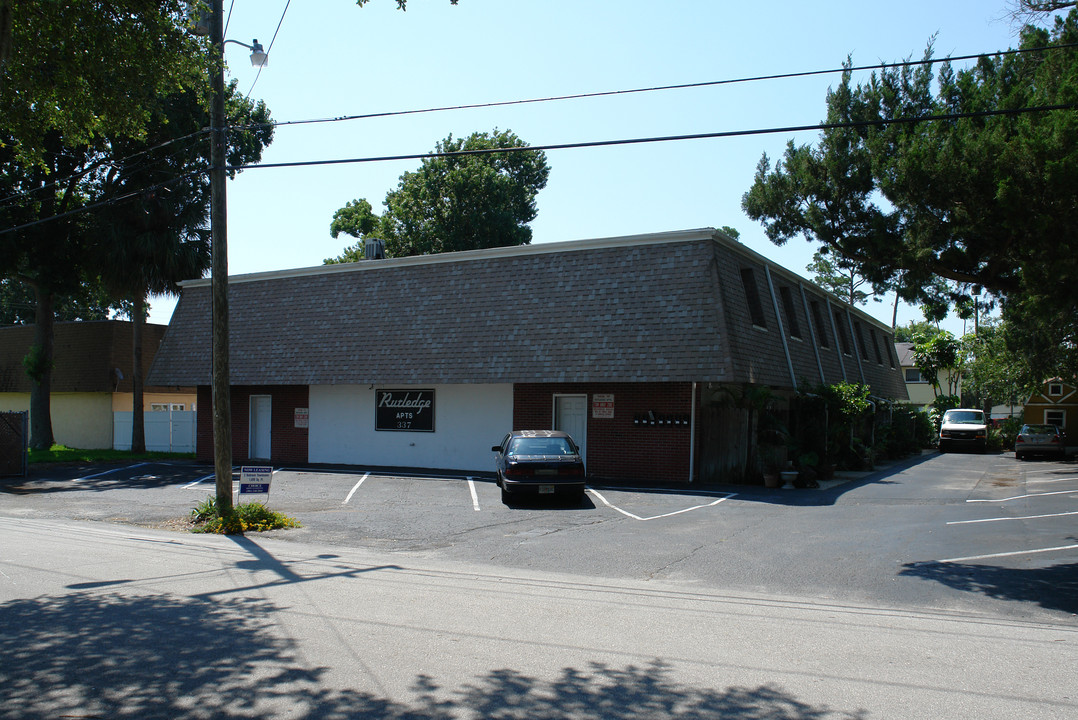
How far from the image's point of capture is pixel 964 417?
38406mm

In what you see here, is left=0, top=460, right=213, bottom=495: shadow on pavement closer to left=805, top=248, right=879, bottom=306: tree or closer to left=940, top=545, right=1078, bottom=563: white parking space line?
left=940, top=545, right=1078, bottom=563: white parking space line

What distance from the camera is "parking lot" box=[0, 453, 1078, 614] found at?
10211 millimetres

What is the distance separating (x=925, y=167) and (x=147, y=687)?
11693 mm

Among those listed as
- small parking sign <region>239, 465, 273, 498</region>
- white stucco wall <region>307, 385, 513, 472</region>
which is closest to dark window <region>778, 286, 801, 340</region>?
white stucco wall <region>307, 385, 513, 472</region>

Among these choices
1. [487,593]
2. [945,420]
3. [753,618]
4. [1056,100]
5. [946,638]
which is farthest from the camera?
[945,420]

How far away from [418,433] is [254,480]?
10478mm

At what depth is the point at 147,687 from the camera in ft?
18.2

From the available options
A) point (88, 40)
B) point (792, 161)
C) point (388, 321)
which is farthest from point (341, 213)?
point (88, 40)

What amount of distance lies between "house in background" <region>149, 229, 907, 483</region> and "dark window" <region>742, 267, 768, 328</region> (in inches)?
2.3

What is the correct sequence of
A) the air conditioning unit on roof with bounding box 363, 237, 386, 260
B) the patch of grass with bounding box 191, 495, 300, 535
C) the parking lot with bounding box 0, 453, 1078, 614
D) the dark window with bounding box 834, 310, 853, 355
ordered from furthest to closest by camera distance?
the dark window with bounding box 834, 310, 853, 355
the air conditioning unit on roof with bounding box 363, 237, 386, 260
the patch of grass with bounding box 191, 495, 300, 535
the parking lot with bounding box 0, 453, 1078, 614

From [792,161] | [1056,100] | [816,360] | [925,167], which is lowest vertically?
[816,360]

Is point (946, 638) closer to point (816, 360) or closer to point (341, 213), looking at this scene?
point (816, 360)

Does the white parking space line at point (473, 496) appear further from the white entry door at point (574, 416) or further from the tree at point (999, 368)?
the tree at point (999, 368)

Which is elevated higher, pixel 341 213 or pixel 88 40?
pixel 341 213
